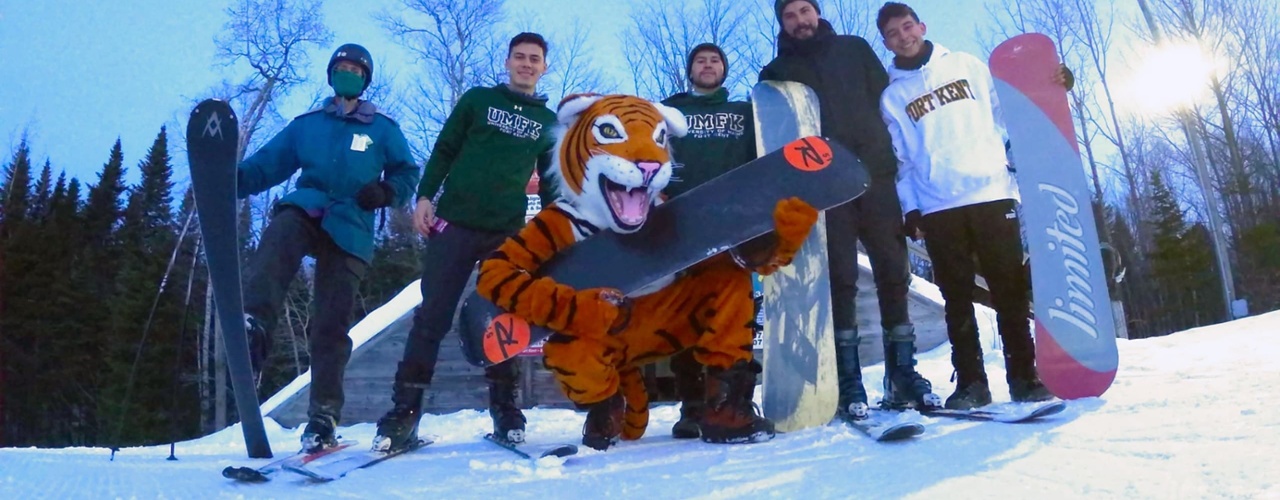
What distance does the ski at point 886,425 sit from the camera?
1.99 m

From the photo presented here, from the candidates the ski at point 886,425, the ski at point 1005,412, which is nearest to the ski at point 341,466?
the ski at point 886,425

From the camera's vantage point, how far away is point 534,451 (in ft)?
7.64

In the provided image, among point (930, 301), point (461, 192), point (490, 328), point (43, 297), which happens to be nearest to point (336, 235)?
point (461, 192)

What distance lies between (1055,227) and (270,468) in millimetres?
2785

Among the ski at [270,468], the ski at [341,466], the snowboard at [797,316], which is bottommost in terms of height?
the ski at [341,466]

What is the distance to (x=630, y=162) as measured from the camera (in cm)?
218

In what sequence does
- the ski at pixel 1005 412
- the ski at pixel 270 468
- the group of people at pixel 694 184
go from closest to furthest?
the ski at pixel 270 468, the ski at pixel 1005 412, the group of people at pixel 694 184

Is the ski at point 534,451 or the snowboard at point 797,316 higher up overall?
the snowboard at point 797,316

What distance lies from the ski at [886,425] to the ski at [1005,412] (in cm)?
13

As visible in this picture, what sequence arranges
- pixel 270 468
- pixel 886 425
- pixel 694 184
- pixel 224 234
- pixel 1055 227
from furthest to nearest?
pixel 694 184 → pixel 1055 227 → pixel 224 234 → pixel 886 425 → pixel 270 468

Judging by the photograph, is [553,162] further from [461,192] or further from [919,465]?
[919,465]

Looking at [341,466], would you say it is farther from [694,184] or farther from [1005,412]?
[1005,412]

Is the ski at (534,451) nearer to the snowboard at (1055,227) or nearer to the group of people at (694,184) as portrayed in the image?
the group of people at (694,184)

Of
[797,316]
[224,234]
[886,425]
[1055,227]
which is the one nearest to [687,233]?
[797,316]
